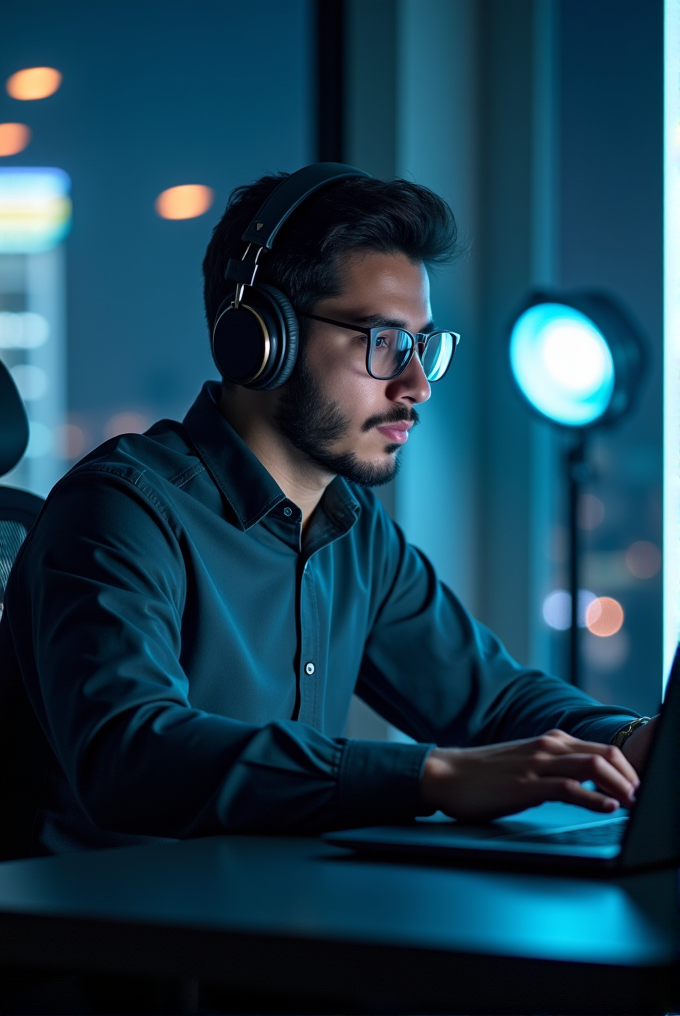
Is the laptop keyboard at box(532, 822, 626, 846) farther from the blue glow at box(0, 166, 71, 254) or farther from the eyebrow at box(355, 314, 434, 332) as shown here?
the blue glow at box(0, 166, 71, 254)

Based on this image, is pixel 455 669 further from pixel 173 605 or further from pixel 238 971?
pixel 238 971

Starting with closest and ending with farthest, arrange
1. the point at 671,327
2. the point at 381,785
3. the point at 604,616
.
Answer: the point at 381,785 → the point at 671,327 → the point at 604,616

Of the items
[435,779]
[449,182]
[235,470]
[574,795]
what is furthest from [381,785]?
[449,182]

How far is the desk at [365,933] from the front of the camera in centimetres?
50

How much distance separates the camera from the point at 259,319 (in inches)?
54.4

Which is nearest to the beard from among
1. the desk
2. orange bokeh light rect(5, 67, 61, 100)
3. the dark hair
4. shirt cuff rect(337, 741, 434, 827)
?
the dark hair

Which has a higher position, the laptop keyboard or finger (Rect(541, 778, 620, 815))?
finger (Rect(541, 778, 620, 815))

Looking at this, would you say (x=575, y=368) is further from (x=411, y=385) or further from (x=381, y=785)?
(x=381, y=785)

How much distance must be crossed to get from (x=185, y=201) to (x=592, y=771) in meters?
2.10

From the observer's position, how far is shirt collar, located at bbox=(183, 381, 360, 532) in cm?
135

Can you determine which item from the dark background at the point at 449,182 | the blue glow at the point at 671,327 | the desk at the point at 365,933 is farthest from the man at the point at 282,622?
the blue glow at the point at 671,327

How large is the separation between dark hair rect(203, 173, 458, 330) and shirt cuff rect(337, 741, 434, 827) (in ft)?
2.46

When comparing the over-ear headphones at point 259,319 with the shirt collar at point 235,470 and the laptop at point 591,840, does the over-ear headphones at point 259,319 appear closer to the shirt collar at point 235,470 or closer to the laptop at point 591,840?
the shirt collar at point 235,470

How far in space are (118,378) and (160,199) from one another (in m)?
0.43
